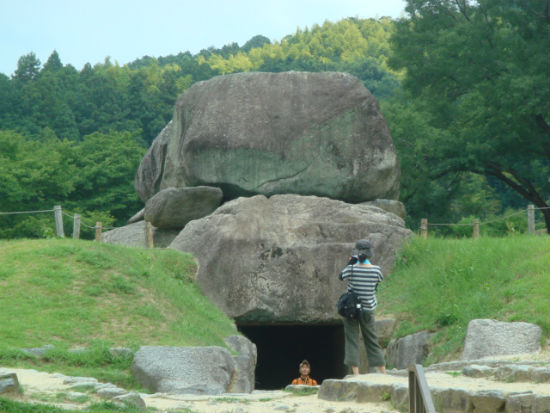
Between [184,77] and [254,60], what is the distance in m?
20.6

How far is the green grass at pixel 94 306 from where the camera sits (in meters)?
11.1

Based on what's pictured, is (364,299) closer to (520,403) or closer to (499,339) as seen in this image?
(499,339)

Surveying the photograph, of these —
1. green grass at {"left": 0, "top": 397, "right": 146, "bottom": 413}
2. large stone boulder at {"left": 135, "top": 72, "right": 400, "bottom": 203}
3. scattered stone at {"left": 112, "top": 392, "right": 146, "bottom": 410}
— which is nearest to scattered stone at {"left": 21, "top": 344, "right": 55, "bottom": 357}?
scattered stone at {"left": 112, "top": 392, "right": 146, "bottom": 410}

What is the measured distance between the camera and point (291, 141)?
63.2 ft

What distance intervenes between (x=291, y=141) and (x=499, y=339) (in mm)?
8338

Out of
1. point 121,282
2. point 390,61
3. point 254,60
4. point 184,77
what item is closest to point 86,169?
point 390,61

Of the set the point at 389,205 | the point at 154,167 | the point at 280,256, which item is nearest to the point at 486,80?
the point at 389,205

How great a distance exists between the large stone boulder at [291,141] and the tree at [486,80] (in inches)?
226

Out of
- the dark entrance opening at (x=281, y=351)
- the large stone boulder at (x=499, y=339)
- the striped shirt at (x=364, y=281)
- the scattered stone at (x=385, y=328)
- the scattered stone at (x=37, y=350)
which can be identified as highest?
the striped shirt at (x=364, y=281)

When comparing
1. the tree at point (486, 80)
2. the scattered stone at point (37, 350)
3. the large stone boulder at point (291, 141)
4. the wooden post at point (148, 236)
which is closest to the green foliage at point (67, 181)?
the wooden post at point (148, 236)

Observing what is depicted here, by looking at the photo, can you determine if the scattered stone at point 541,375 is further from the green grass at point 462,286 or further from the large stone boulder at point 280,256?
the large stone boulder at point 280,256

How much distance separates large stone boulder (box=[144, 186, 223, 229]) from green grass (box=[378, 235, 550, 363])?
468 centimetres

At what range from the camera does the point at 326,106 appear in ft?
64.2

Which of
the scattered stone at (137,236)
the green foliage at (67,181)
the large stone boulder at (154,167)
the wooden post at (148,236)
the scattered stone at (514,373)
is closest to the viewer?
the scattered stone at (514,373)
